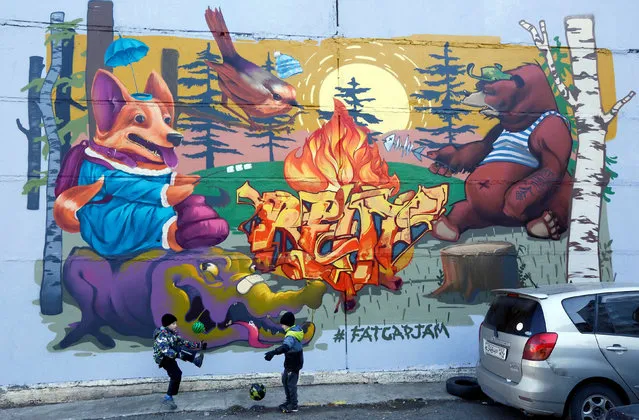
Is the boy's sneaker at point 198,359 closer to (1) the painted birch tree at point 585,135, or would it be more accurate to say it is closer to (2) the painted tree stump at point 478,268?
(2) the painted tree stump at point 478,268

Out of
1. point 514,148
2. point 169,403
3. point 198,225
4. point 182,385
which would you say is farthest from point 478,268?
point 169,403

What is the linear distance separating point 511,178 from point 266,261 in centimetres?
403

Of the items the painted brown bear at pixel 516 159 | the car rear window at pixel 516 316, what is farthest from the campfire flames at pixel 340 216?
the car rear window at pixel 516 316

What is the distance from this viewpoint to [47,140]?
8109 mm

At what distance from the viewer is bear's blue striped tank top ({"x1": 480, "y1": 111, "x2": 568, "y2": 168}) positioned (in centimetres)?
907

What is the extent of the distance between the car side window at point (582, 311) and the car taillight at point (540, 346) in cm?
35

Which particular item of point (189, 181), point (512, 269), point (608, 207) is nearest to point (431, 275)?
point (512, 269)

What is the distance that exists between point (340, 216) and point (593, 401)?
4105mm

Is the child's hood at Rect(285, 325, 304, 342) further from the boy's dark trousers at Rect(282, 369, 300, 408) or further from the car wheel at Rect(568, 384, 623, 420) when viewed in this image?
the car wheel at Rect(568, 384, 623, 420)

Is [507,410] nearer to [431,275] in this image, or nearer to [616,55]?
[431,275]

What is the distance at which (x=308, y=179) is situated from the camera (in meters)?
8.59

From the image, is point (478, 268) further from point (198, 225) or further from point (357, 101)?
point (198, 225)

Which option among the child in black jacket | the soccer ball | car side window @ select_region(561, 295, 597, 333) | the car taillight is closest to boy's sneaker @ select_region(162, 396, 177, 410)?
the soccer ball

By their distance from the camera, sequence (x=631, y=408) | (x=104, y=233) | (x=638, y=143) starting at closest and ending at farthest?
(x=631, y=408), (x=104, y=233), (x=638, y=143)
